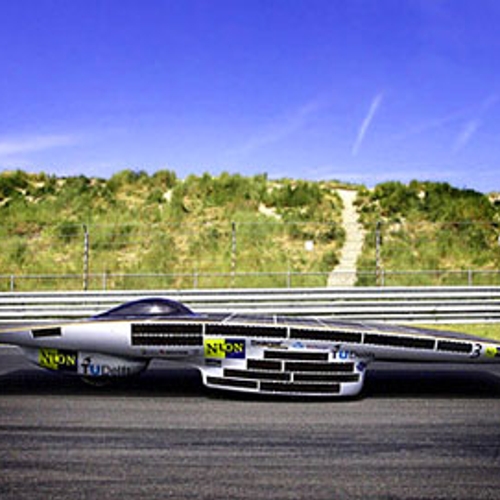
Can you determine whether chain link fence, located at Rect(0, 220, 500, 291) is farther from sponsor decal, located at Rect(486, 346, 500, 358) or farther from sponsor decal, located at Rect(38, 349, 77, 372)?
sponsor decal, located at Rect(486, 346, 500, 358)

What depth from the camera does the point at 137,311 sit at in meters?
6.91

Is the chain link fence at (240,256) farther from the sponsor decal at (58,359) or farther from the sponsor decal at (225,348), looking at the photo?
the sponsor decal at (225,348)

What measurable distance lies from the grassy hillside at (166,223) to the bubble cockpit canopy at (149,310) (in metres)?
12.0

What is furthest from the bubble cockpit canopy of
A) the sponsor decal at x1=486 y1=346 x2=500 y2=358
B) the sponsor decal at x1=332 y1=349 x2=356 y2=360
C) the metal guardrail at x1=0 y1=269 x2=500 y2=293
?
the metal guardrail at x1=0 y1=269 x2=500 y2=293

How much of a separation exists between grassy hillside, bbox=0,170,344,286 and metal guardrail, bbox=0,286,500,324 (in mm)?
3633

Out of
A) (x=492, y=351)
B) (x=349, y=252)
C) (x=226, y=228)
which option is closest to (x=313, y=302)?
(x=349, y=252)

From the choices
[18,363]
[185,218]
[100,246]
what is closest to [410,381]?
[18,363]

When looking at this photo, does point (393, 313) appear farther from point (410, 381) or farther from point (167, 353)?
point (167, 353)

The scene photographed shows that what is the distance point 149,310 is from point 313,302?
960 cm

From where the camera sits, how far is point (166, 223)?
944 inches

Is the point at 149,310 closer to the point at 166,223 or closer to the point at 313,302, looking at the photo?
the point at 313,302

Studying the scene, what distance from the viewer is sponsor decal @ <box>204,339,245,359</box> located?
607 centimetres

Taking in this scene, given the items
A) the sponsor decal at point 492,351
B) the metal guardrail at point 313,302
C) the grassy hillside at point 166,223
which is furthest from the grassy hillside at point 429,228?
the sponsor decal at point 492,351

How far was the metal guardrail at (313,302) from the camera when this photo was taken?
15695mm
